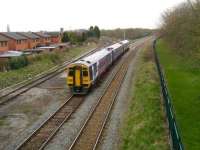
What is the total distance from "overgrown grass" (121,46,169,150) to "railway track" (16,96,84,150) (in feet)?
12.4

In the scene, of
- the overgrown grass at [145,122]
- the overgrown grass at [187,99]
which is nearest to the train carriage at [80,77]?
the overgrown grass at [145,122]

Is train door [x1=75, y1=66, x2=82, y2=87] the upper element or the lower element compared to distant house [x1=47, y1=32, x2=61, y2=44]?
lower

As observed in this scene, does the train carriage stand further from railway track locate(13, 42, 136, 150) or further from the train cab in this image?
railway track locate(13, 42, 136, 150)

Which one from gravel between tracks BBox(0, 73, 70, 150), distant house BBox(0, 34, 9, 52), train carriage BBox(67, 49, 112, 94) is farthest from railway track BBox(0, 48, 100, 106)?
distant house BBox(0, 34, 9, 52)

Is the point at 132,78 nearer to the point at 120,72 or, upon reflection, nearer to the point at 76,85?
the point at 120,72

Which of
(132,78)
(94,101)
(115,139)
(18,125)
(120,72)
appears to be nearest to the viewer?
(115,139)

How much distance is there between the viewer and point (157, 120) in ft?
61.9

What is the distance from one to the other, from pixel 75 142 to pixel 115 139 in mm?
2045

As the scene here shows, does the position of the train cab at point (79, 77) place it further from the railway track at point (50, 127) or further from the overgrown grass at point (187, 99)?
the overgrown grass at point (187, 99)

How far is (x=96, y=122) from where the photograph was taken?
2019 cm

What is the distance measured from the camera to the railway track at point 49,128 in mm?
16612

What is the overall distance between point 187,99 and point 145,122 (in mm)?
6251

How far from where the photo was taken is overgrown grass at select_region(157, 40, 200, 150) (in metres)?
16.4

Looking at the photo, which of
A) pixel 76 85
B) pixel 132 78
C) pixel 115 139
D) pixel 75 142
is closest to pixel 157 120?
pixel 115 139
